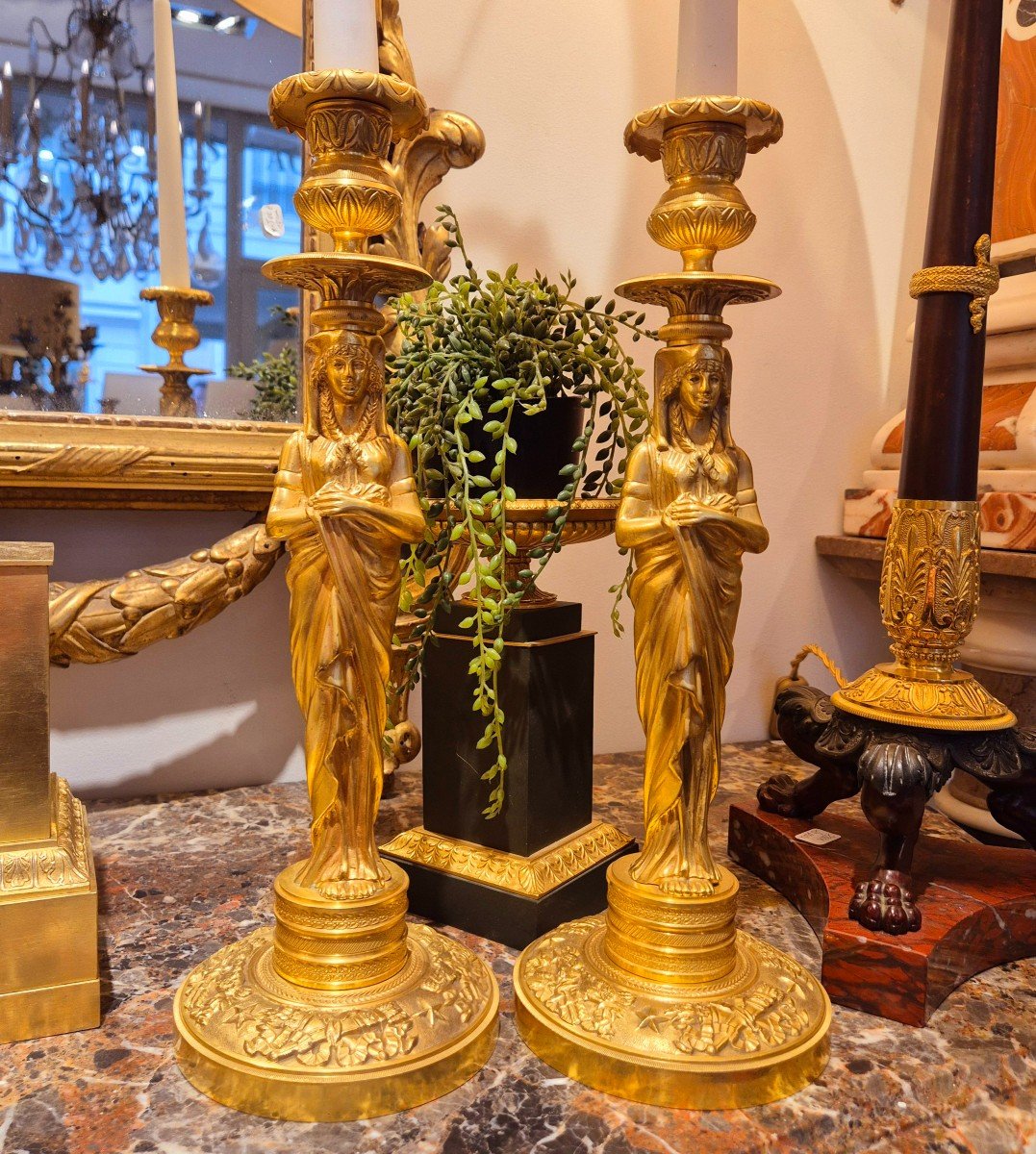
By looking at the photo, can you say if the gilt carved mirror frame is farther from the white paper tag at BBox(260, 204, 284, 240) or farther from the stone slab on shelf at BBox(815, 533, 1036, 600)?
the stone slab on shelf at BBox(815, 533, 1036, 600)

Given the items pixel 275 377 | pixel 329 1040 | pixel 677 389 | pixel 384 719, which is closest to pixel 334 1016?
pixel 329 1040

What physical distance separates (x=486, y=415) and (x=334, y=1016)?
40 cm

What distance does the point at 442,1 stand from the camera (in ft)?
3.24

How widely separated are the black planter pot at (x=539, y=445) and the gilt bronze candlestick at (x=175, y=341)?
345 millimetres

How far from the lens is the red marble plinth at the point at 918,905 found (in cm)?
60

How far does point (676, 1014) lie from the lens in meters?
0.52

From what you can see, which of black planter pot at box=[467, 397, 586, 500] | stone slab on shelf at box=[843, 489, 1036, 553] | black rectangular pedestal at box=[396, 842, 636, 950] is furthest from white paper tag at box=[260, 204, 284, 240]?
stone slab on shelf at box=[843, 489, 1036, 553]

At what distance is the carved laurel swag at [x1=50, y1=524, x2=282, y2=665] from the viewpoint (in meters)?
0.85

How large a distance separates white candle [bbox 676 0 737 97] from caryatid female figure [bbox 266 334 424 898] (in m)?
0.23

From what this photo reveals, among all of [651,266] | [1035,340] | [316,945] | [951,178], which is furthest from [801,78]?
[316,945]

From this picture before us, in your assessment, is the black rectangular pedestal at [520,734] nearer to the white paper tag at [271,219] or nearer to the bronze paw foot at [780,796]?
the bronze paw foot at [780,796]

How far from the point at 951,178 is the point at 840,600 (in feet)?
Answer: 2.15

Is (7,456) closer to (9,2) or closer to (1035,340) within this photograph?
(9,2)

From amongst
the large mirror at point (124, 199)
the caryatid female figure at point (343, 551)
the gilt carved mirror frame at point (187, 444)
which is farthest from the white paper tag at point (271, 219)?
the caryatid female figure at point (343, 551)
